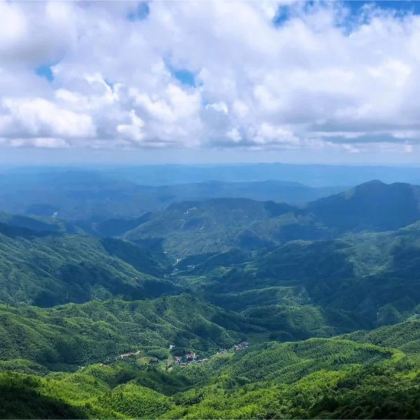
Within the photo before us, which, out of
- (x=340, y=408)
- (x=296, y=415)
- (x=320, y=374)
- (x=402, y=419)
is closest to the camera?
(x=402, y=419)

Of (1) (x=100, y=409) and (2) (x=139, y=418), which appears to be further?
(2) (x=139, y=418)

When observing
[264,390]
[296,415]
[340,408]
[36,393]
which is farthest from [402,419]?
[264,390]

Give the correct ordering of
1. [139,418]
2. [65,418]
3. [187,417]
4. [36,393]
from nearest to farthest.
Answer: [65,418]
[36,393]
[187,417]
[139,418]

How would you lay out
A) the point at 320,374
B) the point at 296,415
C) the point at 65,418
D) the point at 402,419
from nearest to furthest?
the point at 402,419 → the point at 296,415 → the point at 65,418 → the point at 320,374

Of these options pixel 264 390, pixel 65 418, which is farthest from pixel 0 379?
pixel 264 390

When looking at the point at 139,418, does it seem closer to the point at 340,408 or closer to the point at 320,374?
the point at 320,374

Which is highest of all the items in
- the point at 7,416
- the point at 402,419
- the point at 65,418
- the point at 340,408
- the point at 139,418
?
the point at 402,419

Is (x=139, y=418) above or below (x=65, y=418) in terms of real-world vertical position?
below

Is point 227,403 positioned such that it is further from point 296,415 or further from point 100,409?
point 296,415

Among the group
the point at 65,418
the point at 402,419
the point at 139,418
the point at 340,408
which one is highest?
the point at 402,419
